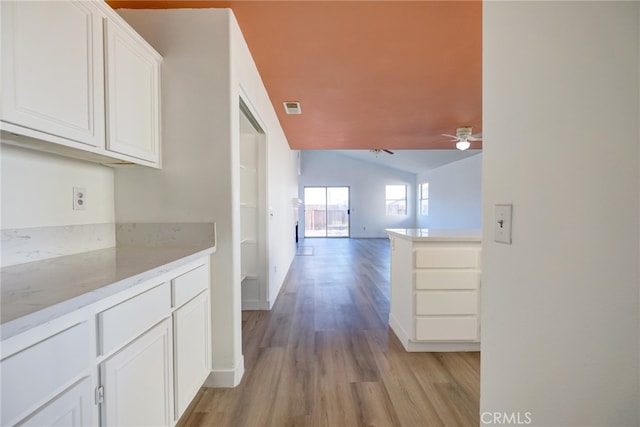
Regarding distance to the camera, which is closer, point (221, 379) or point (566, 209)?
point (566, 209)

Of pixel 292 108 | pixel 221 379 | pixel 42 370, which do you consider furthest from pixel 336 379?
pixel 292 108

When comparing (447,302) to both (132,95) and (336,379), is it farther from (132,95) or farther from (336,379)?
(132,95)

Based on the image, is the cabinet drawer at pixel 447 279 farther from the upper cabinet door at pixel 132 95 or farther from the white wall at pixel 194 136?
the upper cabinet door at pixel 132 95

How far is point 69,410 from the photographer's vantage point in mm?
750

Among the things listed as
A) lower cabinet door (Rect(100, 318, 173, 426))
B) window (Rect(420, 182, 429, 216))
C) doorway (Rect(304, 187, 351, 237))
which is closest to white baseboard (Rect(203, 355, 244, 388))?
lower cabinet door (Rect(100, 318, 173, 426))

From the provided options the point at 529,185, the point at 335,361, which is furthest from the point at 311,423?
the point at 529,185

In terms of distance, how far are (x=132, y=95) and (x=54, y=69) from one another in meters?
0.42

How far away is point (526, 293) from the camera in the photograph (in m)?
0.73

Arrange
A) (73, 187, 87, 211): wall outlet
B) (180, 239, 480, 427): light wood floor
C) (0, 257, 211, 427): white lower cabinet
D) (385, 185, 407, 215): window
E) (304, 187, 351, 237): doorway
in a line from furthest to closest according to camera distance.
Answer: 1. (385, 185, 407, 215): window
2. (304, 187, 351, 237): doorway
3. (180, 239, 480, 427): light wood floor
4. (73, 187, 87, 211): wall outlet
5. (0, 257, 211, 427): white lower cabinet

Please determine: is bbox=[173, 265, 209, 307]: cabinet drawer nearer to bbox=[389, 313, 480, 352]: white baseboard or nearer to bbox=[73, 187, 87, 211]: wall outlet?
bbox=[73, 187, 87, 211]: wall outlet

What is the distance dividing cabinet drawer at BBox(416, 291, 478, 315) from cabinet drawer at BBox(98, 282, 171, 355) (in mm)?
1770

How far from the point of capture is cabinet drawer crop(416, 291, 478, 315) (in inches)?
85.4

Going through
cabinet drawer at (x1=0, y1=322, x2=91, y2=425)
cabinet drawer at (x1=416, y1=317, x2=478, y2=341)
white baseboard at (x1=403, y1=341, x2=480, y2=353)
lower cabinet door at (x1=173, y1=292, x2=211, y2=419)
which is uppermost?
cabinet drawer at (x1=0, y1=322, x2=91, y2=425)

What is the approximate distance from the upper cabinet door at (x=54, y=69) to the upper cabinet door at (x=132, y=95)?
0.17 feet
